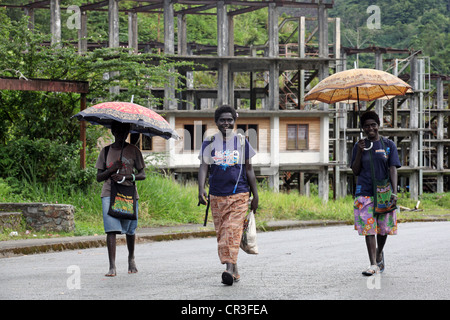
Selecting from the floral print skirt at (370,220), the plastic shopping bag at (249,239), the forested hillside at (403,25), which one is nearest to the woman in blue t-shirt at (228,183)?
the plastic shopping bag at (249,239)

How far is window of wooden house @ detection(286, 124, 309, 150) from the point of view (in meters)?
41.4

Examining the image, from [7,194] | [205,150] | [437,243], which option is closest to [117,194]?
[205,150]

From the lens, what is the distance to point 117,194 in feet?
30.9

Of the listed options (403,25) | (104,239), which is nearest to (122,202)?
(104,239)

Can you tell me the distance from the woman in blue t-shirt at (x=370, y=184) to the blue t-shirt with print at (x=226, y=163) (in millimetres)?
1520

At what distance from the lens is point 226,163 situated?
29.1 feet

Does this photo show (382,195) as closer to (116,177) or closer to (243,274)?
(243,274)

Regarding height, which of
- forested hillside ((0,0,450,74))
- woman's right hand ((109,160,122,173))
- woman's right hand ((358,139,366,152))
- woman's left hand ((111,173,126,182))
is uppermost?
forested hillside ((0,0,450,74))

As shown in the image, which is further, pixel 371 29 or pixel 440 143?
pixel 371 29

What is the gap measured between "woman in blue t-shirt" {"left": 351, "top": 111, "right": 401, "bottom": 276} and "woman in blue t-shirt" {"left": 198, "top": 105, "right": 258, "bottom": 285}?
147 centimetres

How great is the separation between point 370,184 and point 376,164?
26cm

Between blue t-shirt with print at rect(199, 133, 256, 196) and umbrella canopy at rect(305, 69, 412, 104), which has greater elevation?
umbrella canopy at rect(305, 69, 412, 104)

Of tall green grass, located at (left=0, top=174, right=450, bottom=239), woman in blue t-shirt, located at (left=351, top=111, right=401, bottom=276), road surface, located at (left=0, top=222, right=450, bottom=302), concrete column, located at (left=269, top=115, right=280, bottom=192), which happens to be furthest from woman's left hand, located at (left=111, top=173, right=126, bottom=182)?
concrete column, located at (left=269, top=115, right=280, bottom=192)

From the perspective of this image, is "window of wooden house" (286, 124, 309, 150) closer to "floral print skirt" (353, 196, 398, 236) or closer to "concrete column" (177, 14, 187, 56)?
"concrete column" (177, 14, 187, 56)
